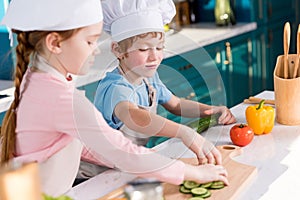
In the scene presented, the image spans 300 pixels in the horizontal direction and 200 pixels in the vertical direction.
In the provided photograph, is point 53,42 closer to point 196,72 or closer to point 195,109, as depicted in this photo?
point 195,109

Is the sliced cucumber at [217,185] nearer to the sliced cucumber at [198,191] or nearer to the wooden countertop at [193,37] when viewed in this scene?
the sliced cucumber at [198,191]

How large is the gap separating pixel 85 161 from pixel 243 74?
2597 mm

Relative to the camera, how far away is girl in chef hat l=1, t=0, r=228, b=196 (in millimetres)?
Answer: 1246

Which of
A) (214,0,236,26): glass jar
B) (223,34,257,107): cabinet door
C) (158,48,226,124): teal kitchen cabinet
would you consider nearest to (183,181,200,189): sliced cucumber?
(158,48,226,124): teal kitchen cabinet

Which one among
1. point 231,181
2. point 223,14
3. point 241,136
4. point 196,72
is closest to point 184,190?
point 231,181

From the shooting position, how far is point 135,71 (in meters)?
1.76

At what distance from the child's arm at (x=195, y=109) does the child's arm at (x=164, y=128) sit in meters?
0.29

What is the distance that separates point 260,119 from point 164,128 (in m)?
0.36

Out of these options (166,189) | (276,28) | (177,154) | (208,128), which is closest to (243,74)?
(276,28)

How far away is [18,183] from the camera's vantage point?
2.66 ft

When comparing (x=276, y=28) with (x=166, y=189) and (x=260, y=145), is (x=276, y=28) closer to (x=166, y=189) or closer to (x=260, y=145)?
(x=260, y=145)

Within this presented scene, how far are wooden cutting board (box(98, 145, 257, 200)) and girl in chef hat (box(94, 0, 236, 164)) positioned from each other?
0.20 ft

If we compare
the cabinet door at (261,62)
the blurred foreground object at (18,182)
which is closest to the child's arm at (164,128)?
the blurred foreground object at (18,182)

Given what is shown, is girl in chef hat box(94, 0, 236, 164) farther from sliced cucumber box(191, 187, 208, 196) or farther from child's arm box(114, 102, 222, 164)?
sliced cucumber box(191, 187, 208, 196)
